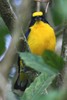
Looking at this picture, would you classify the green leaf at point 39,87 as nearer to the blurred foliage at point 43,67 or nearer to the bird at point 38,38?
the blurred foliage at point 43,67

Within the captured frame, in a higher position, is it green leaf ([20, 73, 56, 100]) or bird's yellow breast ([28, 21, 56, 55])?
green leaf ([20, 73, 56, 100])

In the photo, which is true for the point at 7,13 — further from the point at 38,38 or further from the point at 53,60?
the point at 38,38

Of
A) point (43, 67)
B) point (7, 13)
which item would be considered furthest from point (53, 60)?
point (7, 13)

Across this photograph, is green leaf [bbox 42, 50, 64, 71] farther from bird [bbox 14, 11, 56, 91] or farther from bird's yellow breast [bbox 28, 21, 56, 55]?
bird's yellow breast [bbox 28, 21, 56, 55]

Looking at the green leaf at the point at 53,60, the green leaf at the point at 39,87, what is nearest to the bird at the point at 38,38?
the green leaf at the point at 39,87

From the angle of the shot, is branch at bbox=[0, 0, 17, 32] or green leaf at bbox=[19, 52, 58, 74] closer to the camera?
green leaf at bbox=[19, 52, 58, 74]

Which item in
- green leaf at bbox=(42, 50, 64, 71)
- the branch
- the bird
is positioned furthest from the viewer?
the bird

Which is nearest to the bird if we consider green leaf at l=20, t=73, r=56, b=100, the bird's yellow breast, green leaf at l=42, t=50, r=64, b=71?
the bird's yellow breast

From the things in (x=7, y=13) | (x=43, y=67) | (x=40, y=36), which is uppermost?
(x=43, y=67)
